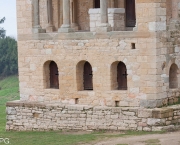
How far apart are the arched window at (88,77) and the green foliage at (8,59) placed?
33486 millimetres

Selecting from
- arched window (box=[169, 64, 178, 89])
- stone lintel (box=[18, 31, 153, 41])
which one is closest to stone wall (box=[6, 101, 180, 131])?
arched window (box=[169, 64, 178, 89])

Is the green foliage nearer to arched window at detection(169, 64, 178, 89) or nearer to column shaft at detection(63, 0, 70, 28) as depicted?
column shaft at detection(63, 0, 70, 28)

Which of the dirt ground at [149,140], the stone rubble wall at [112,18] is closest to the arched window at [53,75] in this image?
the stone rubble wall at [112,18]

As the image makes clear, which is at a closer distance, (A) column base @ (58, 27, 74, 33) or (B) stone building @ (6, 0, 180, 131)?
(B) stone building @ (6, 0, 180, 131)

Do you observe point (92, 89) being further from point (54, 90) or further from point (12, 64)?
point (12, 64)

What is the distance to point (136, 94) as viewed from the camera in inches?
1115

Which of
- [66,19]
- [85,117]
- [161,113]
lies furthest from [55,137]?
[66,19]

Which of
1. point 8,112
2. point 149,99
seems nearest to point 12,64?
point 8,112

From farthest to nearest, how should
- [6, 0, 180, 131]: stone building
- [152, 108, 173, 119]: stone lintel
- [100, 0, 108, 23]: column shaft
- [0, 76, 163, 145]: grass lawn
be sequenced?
[100, 0, 108, 23]: column shaft < [6, 0, 180, 131]: stone building < [152, 108, 173, 119]: stone lintel < [0, 76, 163, 145]: grass lawn

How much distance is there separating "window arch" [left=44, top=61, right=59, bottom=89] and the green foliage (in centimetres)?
3252

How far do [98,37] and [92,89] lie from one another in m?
2.09

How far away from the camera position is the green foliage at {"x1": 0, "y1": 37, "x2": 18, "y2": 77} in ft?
208

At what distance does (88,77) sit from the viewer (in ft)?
98.2

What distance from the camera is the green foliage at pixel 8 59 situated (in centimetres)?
6334
